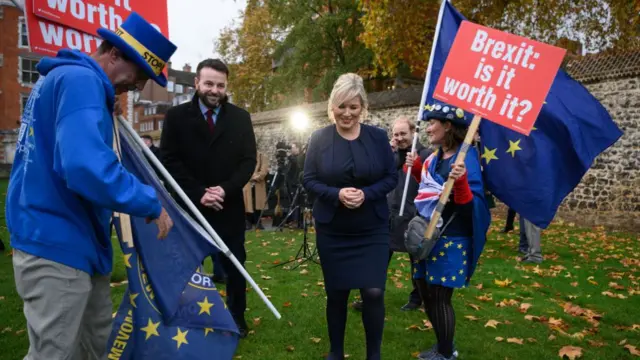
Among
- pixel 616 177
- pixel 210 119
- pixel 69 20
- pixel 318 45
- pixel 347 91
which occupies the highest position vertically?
pixel 318 45

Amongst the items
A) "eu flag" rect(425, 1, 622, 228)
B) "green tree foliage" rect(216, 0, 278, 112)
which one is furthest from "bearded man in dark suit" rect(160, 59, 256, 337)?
"green tree foliage" rect(216, 0, 278, 112)

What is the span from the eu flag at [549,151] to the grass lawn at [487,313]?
1.30 m

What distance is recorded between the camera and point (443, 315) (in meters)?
3.45

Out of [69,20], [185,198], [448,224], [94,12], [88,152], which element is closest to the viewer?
[88,152]

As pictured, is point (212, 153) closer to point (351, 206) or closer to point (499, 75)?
point (351, 206)

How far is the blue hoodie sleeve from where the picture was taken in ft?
Result: 6.02

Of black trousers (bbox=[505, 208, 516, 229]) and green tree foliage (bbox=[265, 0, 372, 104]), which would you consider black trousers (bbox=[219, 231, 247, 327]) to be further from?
green tree foliage (bbox=[265, 0, 372, 104])

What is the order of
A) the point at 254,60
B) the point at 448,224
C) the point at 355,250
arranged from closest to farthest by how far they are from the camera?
the point at 355,250, the point at 448,224, the point at 254,60

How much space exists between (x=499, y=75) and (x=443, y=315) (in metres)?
1.84

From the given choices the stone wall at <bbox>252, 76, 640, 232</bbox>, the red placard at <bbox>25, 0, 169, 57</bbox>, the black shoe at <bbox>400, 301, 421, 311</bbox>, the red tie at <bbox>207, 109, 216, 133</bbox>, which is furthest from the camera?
the stone wall at <bbox>252, 76, 640, 232</bbox>

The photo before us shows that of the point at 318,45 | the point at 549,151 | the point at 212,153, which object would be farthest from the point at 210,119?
the point at 318,45

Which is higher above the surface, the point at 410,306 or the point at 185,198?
the point at 185,198

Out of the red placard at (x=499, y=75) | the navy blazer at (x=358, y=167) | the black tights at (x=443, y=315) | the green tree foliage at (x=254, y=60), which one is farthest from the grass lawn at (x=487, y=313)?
the green tree foliage at (x=254, y=60)

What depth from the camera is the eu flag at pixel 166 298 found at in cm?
253
